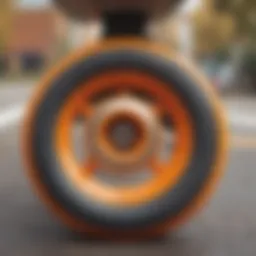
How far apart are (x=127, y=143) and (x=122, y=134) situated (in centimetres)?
6

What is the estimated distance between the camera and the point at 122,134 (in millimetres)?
5508

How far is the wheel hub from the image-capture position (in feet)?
18.0

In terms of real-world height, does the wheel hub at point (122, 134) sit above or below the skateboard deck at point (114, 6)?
below

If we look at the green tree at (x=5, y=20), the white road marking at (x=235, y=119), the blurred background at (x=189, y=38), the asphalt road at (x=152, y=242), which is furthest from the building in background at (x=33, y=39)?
the asphalt road at (x=152, y=242)

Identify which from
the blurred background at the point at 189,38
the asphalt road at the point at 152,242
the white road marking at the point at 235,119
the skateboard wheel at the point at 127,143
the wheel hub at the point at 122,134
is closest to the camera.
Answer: the asphalt road at the point at 152,242

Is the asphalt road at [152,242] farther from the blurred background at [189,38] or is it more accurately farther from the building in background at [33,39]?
the building in background at [33,39]

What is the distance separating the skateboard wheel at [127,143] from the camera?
5305 mm

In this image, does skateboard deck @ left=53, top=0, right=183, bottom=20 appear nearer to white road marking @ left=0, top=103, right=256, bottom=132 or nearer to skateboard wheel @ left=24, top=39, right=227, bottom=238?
skateboard wheel @ left=24, top=39, right=227, bottom=238

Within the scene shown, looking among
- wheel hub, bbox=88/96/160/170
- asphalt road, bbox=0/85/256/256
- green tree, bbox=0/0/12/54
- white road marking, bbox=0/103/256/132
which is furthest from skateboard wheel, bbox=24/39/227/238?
green tree, bbox=0/0/12/54

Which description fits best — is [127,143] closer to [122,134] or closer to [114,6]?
[122,134]

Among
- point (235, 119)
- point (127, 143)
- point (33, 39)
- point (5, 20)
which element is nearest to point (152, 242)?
point (127, 143)

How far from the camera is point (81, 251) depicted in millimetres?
5070

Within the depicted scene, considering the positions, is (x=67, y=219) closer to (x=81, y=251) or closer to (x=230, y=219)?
(x=81, y=251)

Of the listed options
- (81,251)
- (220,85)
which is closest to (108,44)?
(81,251)
